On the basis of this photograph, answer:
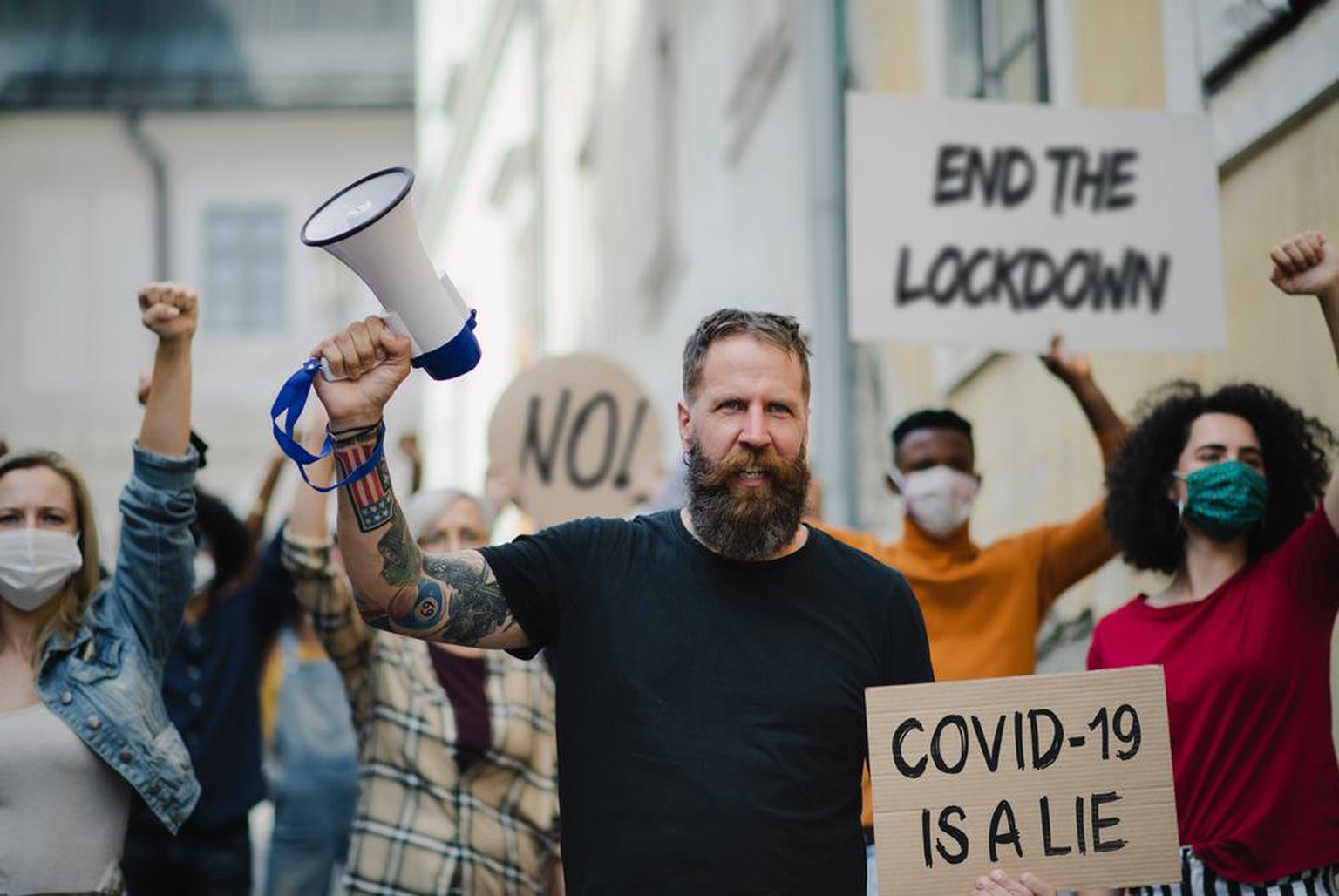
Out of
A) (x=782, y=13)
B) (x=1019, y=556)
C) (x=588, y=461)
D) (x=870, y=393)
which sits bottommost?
(x=1019, y=556)

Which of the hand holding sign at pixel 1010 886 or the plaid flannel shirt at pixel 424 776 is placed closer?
the hand holding sign at pixel 1010 886

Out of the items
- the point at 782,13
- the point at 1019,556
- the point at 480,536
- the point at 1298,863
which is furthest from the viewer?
the point at 782,13

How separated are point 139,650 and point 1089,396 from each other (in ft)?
8.64

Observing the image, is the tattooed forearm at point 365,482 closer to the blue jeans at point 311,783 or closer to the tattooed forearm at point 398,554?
the tattooed forearm at point 398,554

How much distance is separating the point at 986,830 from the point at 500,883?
2.10 meters

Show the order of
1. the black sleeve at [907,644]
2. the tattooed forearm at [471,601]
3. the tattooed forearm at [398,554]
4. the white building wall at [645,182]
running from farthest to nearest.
→ the white building wall at [645,182] < the black sleeve at [907,644] < the tattooed forearm at [471,601] < the tattooed forearm at [398,554]

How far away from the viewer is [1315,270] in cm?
445

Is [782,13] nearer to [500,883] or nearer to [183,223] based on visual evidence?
[500,883]

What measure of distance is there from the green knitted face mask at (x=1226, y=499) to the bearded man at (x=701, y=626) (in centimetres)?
114

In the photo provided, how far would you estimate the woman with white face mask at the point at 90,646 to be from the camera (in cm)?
473

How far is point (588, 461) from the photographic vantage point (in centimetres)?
809

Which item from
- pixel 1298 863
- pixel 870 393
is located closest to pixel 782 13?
pixel 870 393

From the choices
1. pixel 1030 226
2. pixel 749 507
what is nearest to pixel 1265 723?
pixel 749 507

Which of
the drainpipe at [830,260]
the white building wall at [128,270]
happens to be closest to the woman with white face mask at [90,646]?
the drainpipe at [830,260]
